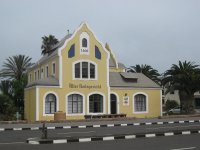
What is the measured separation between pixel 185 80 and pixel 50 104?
18843 mm

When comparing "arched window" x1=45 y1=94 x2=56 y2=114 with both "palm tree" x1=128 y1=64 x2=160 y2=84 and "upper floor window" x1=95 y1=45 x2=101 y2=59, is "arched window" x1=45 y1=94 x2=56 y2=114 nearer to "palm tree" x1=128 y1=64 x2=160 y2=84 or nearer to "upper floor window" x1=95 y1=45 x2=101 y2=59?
"upper floor window" x1=95 y1=45 x2=101 y2=59

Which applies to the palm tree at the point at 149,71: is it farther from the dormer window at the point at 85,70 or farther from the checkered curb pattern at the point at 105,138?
the checkered curb pattern at the point at 105,138

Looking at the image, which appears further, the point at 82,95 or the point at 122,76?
the point at 122,76

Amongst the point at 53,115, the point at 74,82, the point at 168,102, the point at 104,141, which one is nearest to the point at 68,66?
the point at 74,82

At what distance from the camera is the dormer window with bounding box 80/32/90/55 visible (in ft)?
141

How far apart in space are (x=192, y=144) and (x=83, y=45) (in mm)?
30125

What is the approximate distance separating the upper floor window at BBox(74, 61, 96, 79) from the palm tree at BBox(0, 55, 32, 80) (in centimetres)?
2611

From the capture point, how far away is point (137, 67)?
68.6 metres

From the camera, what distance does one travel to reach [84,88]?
1689 inches

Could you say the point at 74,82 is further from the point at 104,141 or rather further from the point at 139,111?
the point at 104,141

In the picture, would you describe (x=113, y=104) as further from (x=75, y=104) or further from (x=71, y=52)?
(x=71, y=52)

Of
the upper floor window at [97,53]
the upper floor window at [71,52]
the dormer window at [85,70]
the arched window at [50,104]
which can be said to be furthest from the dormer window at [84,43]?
the arched window at [50,104]

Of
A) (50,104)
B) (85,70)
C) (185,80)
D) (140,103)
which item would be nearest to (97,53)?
(85,70)

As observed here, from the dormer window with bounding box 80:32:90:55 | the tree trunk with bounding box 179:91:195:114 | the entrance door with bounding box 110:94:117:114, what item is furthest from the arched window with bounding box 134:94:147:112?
the dormer window with bounding box 80:32:90:55
